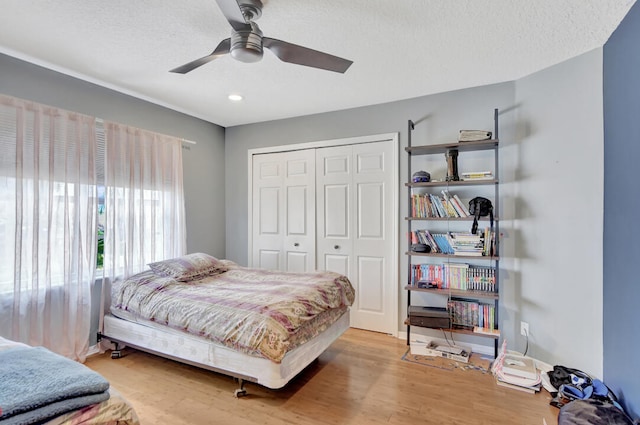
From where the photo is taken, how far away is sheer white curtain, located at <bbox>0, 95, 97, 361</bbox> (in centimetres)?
239

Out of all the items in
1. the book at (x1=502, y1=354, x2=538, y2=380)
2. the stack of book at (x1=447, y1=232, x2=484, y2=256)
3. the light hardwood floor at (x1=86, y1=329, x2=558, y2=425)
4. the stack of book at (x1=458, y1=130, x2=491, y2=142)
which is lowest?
the light hardwood floor at (x1=86, y1=329, x2=558, y2=425)

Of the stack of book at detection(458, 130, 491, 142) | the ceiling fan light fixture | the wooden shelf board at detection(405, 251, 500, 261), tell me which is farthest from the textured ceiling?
the wooden shelf board at detection(405, 251, 500, 261)

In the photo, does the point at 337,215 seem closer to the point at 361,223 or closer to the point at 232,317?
the point at 361,223

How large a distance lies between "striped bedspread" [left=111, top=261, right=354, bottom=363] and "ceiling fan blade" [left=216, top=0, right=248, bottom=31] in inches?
68.6

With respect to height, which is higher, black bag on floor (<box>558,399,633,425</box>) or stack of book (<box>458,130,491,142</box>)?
stack of book (<box>458,130,491,142</box>)

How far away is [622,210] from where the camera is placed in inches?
78.6

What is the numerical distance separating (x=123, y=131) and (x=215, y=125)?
1441 millimetres

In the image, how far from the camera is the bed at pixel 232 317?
212cm

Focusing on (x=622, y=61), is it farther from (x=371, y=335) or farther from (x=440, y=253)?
(x=371, y=335)

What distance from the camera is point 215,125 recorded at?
443 cm

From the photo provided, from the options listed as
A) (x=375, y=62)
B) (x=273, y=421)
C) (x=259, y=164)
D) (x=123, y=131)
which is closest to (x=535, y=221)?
(x=375, y=62)

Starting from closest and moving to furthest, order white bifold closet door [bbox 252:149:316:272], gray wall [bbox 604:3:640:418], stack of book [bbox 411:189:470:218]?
gray wall [bbox 604:3:640:418], stack of book [bbox 411:189:470:218], white bifold closet door [bbox 252:149:316:272]

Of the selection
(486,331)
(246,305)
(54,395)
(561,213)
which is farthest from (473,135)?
(54,395)

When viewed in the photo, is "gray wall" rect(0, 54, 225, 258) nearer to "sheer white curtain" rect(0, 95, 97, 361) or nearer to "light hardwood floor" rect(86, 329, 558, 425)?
"sheer white curtain" rect(0, 95, 97, 361)
